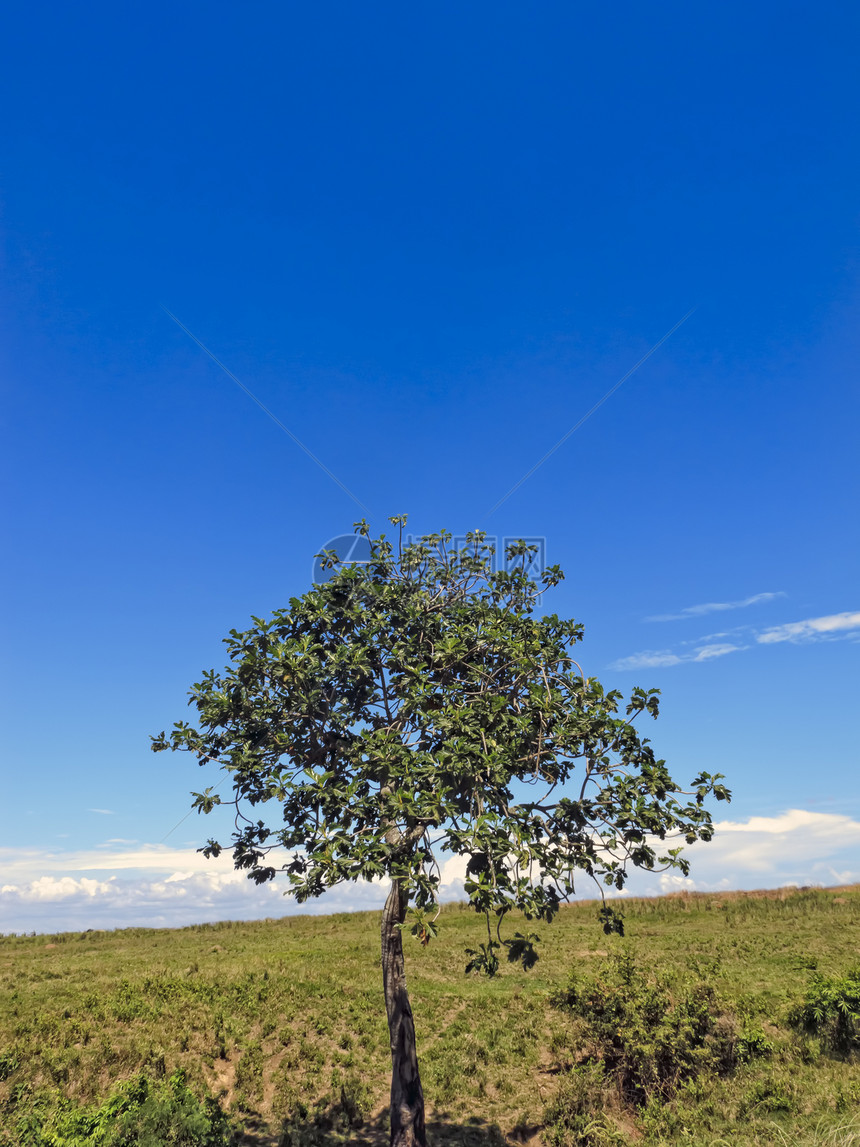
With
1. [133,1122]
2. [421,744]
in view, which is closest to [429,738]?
[421,744]

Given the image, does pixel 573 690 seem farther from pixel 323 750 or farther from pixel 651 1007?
pixel 651 1007

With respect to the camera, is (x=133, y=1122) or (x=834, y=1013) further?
(x=834, y=1013)

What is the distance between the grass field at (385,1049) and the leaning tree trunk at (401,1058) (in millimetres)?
3511

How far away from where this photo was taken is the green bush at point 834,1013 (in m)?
19.9

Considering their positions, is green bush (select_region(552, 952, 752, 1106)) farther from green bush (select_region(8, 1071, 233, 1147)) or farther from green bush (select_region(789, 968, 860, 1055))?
green bush (select_region(8, 1071, 233, 1147))

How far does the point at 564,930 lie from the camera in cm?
4253

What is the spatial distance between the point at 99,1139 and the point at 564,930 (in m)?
33.8

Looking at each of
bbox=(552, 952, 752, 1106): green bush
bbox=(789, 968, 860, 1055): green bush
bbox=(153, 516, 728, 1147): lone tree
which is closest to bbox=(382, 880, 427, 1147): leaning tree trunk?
bbox=(153, 516, 728, 1147): lone tree

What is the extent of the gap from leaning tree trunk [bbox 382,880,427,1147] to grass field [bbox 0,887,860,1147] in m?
3.51

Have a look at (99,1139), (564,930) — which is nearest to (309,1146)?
(99,1139)

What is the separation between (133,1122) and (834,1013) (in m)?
19.6

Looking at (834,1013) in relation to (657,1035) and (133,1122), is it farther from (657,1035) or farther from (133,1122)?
(133,1122)

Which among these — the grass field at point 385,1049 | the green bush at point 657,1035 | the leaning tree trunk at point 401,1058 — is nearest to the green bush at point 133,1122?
the grass field at point 385,1049

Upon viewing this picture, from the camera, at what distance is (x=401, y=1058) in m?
16.8
